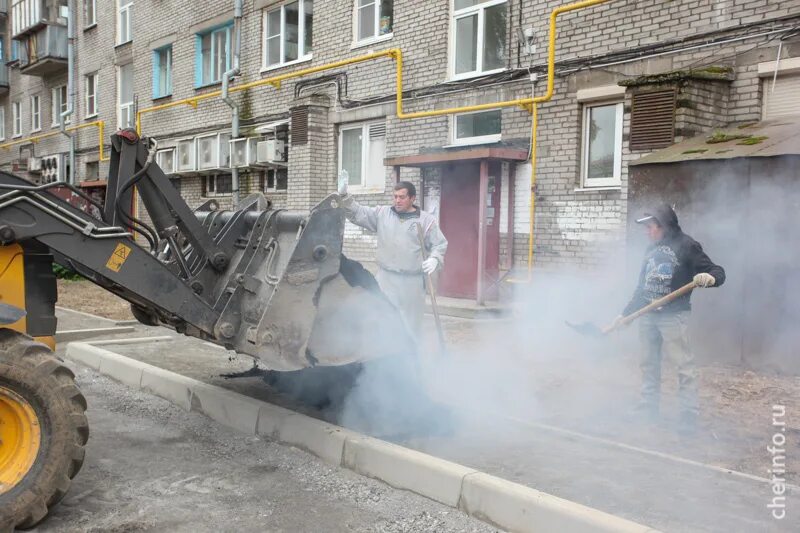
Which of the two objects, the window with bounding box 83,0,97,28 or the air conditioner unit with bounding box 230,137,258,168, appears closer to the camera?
the air conditioner unit with bounding box 230,137,258,168

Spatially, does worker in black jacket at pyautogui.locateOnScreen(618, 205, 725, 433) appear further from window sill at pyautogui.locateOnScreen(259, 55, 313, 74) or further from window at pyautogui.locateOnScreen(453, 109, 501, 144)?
window sill at pyautogui.locateOnScreen(259, 55, 313, 74)

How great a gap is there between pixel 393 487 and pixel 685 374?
234 centimetres

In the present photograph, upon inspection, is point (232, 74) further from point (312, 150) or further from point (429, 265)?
point (429, 265)

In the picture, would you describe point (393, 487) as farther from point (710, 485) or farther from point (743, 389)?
point (743, 389)

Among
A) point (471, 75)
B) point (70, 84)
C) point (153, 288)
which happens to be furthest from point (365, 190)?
point (70, 84)

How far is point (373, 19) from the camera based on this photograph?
1295 centimetres

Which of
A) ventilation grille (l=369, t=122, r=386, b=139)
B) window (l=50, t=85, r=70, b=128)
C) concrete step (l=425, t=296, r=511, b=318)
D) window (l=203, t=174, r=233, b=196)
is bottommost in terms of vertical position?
concrete step (l=425, t=296, r=511, b=318)

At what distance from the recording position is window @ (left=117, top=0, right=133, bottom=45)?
19719 millimetres

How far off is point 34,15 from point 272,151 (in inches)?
565

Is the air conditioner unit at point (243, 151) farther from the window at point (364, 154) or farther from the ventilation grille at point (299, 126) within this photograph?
the window at point (364, 154)

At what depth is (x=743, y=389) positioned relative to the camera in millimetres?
6082

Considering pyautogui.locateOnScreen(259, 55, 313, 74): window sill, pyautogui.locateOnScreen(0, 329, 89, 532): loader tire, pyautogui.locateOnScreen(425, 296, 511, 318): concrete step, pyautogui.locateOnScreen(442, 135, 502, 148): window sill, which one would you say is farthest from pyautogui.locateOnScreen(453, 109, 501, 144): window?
pyautogui.locateOnScreen(0, 329, 89, 532): loader tire

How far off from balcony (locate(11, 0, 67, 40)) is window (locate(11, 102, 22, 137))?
107 inches

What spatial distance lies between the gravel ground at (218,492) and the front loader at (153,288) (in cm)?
42
